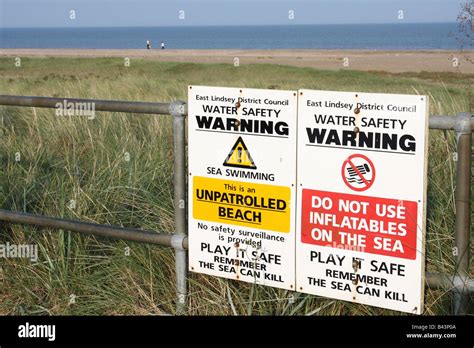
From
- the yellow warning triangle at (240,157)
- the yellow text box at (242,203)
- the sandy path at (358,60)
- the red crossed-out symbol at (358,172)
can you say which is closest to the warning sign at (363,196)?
the red crossed-out symbol at (358,172)

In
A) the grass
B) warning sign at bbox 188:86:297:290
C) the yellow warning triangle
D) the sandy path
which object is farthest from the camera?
the sandy path

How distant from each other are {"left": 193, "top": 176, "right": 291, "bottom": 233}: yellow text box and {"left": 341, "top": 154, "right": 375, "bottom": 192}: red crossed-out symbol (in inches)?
15.4

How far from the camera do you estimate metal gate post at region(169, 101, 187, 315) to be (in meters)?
5.29

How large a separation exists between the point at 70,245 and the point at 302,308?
1.84 m

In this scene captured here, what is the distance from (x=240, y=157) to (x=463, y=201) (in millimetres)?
1290

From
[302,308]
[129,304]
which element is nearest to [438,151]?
[302,308]

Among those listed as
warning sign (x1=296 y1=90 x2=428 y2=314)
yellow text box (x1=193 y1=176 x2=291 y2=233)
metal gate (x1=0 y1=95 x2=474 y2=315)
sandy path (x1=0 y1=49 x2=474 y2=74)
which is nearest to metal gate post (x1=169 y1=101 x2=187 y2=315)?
metal gate (x1=0 y1=95 x2=474 y2=315)

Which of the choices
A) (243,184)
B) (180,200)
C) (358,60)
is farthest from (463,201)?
(358,60)

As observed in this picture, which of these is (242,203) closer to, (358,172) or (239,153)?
(239,153)

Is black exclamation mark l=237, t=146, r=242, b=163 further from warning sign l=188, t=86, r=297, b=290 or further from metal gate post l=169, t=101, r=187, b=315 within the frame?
metal gate post l=169, t=101, r=187, b=315

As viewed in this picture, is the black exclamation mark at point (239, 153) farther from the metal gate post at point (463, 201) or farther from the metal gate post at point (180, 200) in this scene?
the metal gate post at point (463, 201)

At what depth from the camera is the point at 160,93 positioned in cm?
1819

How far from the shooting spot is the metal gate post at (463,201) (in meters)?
4.43

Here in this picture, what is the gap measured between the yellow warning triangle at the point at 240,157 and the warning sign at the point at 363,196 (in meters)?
0.33
